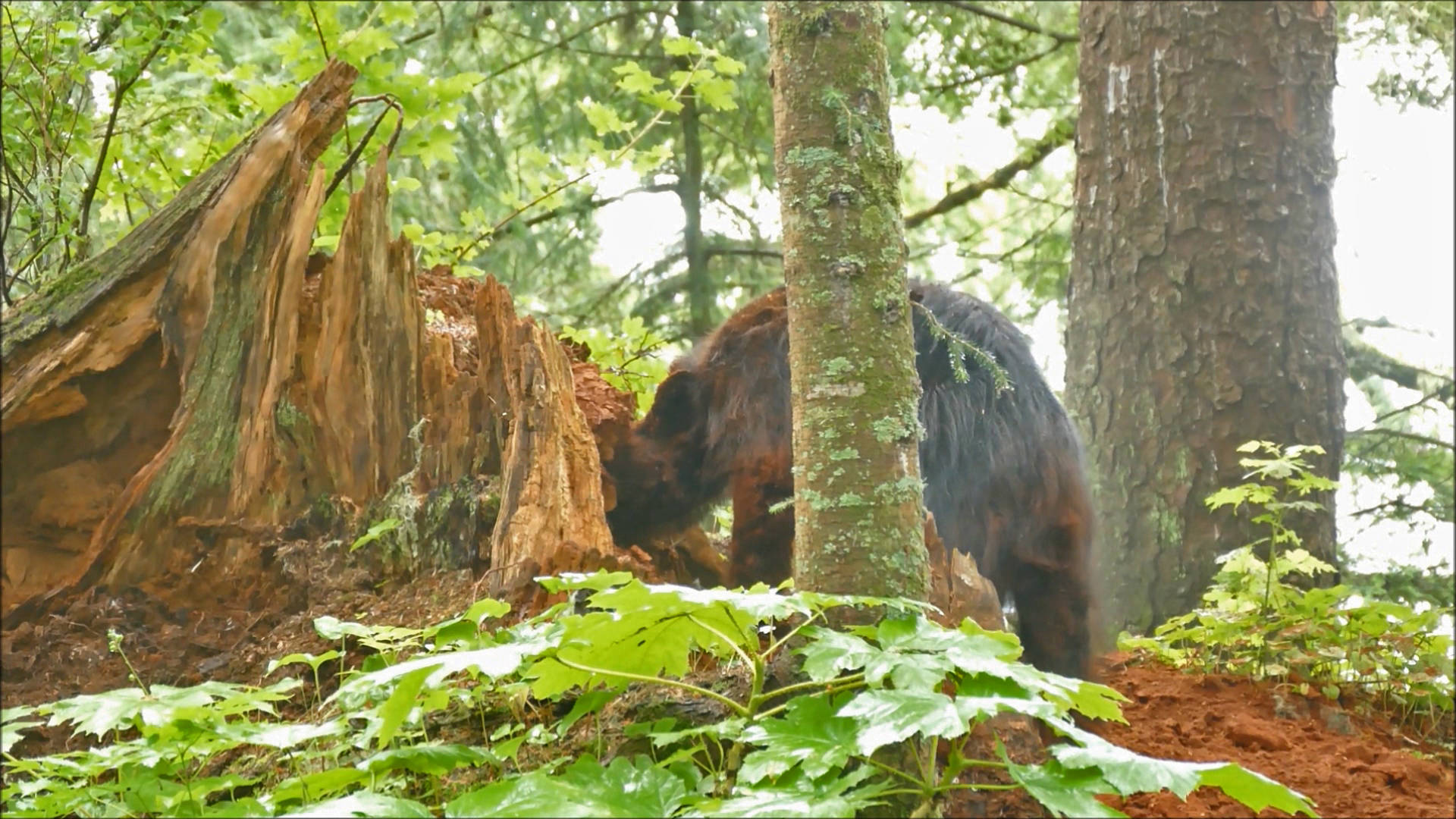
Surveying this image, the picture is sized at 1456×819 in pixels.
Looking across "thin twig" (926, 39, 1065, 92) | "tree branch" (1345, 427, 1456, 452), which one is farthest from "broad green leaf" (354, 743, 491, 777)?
"thin twig" (926, 39, 1065, 92)

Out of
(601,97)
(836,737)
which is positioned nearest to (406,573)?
(836,737)

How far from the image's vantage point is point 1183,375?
5734mm

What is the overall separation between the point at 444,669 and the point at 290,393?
2.35 m

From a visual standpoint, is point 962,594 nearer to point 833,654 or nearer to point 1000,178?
point 833,654

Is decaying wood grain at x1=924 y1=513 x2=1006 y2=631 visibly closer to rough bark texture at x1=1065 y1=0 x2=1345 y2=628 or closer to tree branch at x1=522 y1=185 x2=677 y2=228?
rough bark texture at x1=1065 y1=0 x2=1345 y2=628

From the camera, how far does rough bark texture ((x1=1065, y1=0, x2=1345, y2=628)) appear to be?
560cm

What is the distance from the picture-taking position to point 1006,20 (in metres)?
7.80

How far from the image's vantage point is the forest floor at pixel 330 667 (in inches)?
132

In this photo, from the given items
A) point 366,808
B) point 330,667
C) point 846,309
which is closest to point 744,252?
point 330,667

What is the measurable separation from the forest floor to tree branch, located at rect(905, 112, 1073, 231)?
5122mm

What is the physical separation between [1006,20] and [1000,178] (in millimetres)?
1131

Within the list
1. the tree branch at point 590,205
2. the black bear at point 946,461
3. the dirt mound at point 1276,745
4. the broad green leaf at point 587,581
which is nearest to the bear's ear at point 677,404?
the black bear at point 946,461

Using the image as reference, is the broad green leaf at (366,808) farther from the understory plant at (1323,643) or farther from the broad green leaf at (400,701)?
the understory plant at (1323,643)

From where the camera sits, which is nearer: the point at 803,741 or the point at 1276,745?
the point at 803,741
